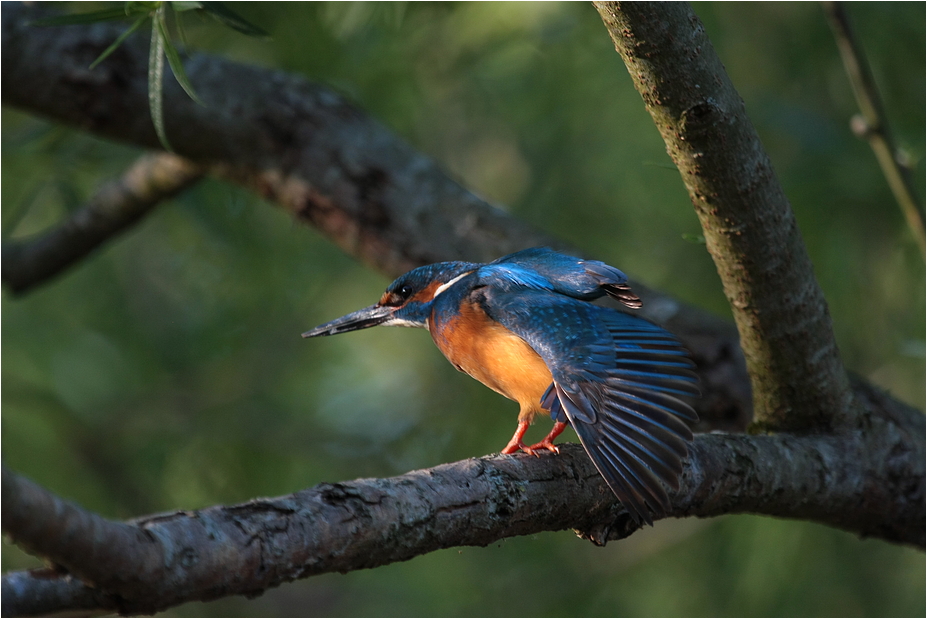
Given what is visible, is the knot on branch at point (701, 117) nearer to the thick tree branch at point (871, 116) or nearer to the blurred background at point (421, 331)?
the thick tree branch at point (871, 116)

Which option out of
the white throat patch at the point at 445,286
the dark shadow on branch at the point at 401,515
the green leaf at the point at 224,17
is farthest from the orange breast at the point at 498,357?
the green leaf at the point at 224,17

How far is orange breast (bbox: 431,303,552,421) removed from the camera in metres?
2.46

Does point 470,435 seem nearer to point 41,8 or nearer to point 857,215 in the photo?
point 857,215

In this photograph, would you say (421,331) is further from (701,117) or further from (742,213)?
(701,117)

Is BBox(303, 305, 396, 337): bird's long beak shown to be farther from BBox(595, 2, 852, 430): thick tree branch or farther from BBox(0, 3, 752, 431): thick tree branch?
BBox(595, 2, 852, 430): thick tree branch

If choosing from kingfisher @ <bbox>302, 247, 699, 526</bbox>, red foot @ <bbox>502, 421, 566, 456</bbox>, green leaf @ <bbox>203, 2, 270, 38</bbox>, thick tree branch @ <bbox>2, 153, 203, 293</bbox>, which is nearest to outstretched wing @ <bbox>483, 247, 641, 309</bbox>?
kingfisher @ <bbox>302, 247, 699, 526</bbox>

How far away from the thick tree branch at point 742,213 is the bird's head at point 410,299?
0.85m

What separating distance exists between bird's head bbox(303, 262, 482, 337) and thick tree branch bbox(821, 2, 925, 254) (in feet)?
4.42

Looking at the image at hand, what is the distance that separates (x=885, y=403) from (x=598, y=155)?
2.62 meters

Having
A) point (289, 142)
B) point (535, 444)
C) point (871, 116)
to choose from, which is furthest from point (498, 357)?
point (289, 142)

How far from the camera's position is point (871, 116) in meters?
2.81

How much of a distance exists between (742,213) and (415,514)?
1154mm

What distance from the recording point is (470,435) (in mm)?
5000

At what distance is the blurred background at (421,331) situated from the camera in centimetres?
415
